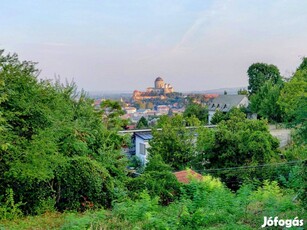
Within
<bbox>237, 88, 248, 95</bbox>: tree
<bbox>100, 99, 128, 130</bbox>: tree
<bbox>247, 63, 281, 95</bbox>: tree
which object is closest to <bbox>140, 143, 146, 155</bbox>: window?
<bbox>100, 99, 128, 130</bbox>: tree

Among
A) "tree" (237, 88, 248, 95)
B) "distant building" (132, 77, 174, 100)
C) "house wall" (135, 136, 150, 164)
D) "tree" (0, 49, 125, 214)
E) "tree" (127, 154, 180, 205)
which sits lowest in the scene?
"house wall" (135, 136, 150, 164)

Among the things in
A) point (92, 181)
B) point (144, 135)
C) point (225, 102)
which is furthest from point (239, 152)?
point (225, 102)

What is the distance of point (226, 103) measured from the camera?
43.6 metres

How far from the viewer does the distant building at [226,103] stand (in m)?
42.0

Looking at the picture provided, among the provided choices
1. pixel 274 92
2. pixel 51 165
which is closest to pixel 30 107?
pixel 51 165

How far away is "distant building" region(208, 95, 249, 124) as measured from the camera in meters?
42.0

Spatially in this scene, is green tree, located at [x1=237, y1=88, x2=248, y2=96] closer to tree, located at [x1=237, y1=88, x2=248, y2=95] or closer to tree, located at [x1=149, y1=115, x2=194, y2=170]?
tree, located at [x1=237, y1=88, x2=248, y2=95]

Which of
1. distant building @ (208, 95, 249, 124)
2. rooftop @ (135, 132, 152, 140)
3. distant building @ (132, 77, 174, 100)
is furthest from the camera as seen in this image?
distant building @ (132, 77, 174, 100)

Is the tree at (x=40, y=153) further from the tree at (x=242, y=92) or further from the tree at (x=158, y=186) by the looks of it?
the tree at (x=242, y=92)

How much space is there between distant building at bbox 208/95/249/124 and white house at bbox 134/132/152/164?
18575 mm

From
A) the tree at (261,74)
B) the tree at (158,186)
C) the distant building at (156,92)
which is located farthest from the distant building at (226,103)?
the distant building at (156,92)

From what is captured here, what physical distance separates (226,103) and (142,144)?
914 inches

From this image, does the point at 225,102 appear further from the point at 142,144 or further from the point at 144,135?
the point at 142,144

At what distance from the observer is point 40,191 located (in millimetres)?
8164
